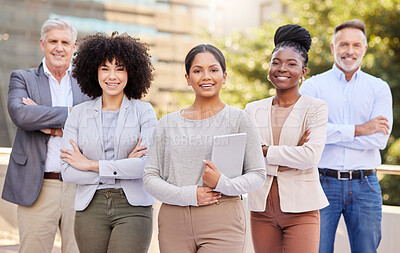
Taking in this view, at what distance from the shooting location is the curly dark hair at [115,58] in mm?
2545

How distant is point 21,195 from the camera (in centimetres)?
294

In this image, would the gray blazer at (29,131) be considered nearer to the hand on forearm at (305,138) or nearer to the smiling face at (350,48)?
the hand on forearm at (305,138)

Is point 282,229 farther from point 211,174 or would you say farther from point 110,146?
point 110,146

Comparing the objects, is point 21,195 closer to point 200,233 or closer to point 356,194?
point 200,233

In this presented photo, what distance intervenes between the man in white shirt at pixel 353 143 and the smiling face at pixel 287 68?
0.62 metres

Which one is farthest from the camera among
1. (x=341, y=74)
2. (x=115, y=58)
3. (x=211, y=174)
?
(x=341, y=74)

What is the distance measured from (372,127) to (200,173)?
1.47 metres

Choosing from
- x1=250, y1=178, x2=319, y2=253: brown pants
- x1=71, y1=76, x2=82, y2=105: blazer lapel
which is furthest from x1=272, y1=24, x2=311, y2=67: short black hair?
x1=71, y1=76, x2=82, y2=105: blazer lapel

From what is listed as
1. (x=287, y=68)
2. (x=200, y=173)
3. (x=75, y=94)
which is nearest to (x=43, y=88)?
(x=75, y=94)

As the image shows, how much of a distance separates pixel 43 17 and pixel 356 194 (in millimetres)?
20320

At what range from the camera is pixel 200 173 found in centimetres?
216

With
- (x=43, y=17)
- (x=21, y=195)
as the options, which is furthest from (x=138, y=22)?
(x=21, y=195)

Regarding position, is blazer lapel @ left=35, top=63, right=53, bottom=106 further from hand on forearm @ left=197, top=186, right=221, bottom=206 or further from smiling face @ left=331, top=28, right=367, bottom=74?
smiling face @ left=331, top=28, right=367, bottom=74

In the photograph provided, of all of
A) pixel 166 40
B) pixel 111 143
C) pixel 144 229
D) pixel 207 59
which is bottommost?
pixel 144 229
